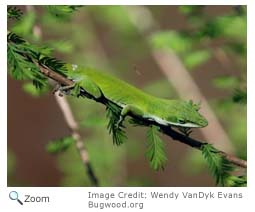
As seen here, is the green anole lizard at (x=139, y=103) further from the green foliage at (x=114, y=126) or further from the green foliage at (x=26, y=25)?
the green foliage at (x=26, y=25)

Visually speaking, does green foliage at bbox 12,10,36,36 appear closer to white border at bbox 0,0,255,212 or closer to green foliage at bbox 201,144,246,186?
white border at bbox 0,0,255,212

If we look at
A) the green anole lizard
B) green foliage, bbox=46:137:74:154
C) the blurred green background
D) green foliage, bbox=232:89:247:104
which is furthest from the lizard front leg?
the blurred green background

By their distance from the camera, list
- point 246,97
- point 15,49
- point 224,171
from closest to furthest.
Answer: point 15,49 → point 224,171 → point 246,97

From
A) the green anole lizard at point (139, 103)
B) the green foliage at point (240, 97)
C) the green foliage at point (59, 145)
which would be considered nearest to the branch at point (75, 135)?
the green foliage at point (59, 145)
